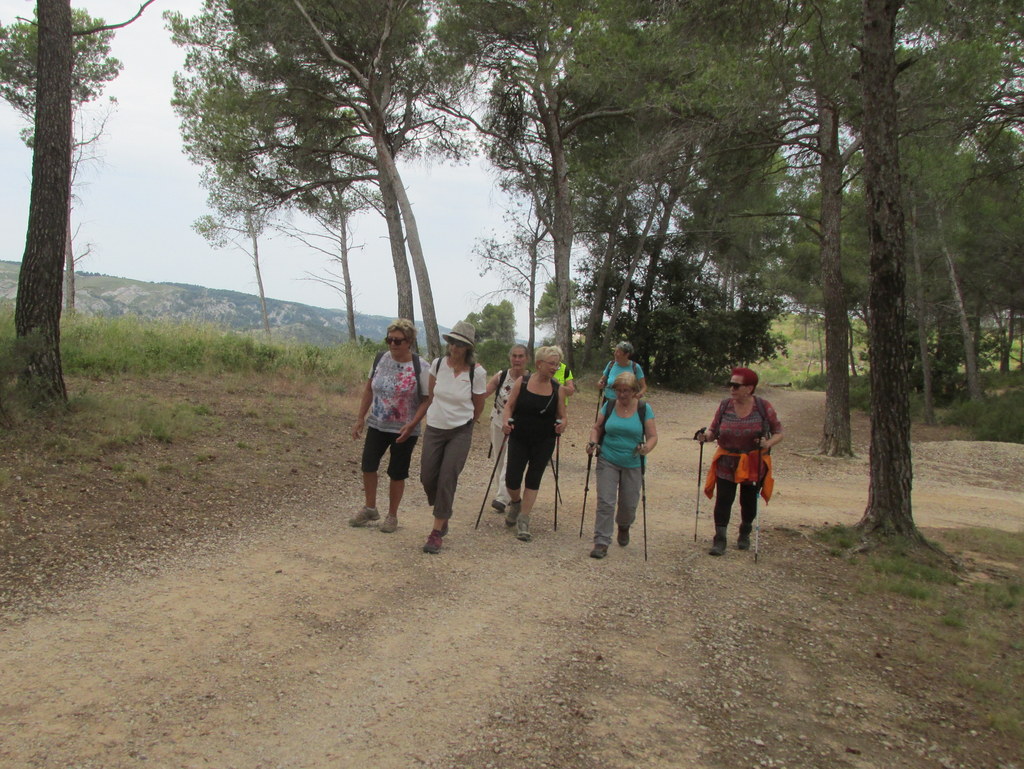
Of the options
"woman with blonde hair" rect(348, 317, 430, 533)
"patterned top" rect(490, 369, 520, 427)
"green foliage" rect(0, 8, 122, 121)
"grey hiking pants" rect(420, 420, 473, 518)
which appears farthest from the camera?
"green foliage" rect(0, 8, 122, 121)

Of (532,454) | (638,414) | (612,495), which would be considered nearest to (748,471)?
(638,414)

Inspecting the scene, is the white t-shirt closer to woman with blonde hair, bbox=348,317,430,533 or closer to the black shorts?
woman with blonde hair, bbox=348,317,430,533

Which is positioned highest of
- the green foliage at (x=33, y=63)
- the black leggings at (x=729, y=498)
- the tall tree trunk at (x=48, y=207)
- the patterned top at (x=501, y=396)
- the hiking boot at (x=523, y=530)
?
the green foliage at (x=33, y=63)

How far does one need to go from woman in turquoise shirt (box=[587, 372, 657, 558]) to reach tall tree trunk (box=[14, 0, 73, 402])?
18.6ft

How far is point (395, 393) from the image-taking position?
5824 mm

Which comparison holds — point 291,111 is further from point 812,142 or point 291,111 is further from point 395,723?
point 395,723

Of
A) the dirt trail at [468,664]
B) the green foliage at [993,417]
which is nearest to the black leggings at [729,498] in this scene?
the dirt trail at [468,664]

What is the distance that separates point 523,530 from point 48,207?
603 centimetres

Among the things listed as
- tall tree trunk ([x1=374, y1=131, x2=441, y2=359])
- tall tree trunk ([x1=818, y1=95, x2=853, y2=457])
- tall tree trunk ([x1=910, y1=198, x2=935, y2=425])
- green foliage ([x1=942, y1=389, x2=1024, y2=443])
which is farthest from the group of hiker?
tall tree trunk ([x1=910, y1=198, x2=935, y2=425])

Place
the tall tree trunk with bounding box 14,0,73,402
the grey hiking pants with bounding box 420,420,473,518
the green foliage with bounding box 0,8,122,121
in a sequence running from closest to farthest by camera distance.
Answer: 1. the grey hiking pants with bounding box 420,420,473,518
2. the tall tree trunk with bounding box 14,0,73,402
3. the green foliage with bounding box 0,8,122,121

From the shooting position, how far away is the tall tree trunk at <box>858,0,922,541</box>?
6.11 metres

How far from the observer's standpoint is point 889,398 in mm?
6160

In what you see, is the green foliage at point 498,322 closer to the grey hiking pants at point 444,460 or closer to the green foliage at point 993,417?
the green foliage at point 993,417

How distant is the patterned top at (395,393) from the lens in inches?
229
